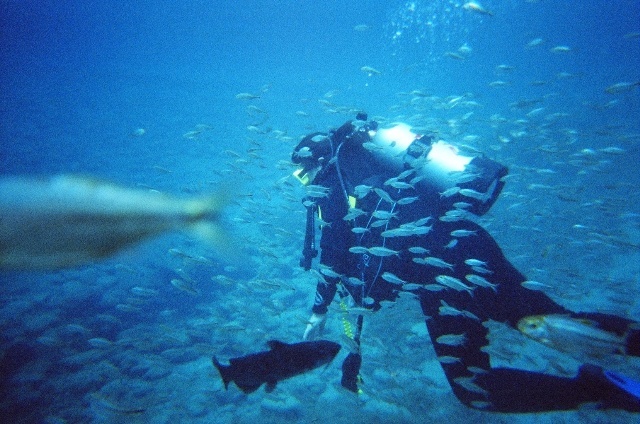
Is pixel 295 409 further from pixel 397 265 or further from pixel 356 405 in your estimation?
pixel 397 265

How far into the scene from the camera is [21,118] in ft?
107

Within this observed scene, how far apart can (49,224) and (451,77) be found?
90.3m

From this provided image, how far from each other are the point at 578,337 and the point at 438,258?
1.52m

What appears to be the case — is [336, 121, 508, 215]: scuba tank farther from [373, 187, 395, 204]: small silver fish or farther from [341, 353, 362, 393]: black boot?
[341, 353, 362, 393]: black boot

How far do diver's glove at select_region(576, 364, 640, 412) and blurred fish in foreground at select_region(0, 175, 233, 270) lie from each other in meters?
4.82

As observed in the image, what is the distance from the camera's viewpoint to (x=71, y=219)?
1.05 metres

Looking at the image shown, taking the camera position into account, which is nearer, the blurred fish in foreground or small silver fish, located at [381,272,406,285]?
the blurred fish in foreground

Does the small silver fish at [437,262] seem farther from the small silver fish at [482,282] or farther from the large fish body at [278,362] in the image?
the large fish body at [278,362]

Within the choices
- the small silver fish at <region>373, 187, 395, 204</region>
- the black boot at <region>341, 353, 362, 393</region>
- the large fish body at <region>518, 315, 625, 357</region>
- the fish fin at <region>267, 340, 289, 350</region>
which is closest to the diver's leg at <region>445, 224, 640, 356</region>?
the large fish body at <region>518, 315, 625, 357</region>

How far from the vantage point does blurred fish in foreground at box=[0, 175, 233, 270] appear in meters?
0.99

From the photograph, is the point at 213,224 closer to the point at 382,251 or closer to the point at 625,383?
the point at 382,251

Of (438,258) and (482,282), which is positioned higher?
(438,258)

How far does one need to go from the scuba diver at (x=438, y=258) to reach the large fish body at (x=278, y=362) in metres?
0.97

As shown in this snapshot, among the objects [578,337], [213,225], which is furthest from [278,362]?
[578,337]
